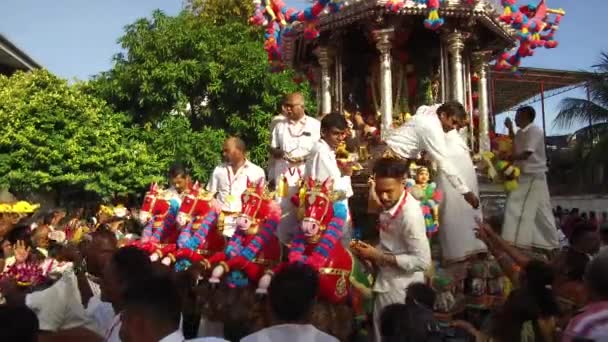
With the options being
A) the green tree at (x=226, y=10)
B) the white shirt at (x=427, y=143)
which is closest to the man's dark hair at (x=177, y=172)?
the white shirt at (x=427, y=143)

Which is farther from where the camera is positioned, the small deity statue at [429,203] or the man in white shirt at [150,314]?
the small deity statue at [429,203]

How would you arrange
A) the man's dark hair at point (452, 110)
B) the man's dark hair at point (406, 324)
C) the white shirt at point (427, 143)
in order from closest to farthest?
1. the man's dark hair at point (406, 324)
2. the white shirt at point (427, 143)
3. the man's dark hair at point (452, 110)

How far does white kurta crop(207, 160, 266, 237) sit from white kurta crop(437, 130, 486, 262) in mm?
2254

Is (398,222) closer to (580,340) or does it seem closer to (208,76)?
(580,340)

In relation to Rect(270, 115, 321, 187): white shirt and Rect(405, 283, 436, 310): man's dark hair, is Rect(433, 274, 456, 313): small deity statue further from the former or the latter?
Rect(270, 115, 321, 187): white shirt

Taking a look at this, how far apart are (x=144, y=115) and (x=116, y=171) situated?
2.45 meters

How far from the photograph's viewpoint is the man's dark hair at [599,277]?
10.4ft

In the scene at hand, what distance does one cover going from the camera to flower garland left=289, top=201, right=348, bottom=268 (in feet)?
17.7

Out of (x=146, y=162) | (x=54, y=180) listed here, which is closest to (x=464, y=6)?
(x=146, y=162)

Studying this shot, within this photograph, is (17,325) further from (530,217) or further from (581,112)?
(581,112)

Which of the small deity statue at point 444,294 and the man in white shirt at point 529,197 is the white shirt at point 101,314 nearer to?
the small deity statue at point 444,294

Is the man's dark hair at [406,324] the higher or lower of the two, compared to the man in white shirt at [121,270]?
lower

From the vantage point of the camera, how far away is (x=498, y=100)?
109 feet

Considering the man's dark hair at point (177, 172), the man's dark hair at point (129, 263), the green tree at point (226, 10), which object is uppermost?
the green tree at point (226, 10)
